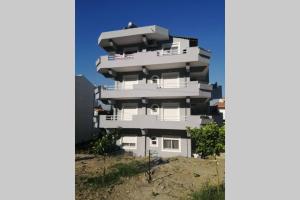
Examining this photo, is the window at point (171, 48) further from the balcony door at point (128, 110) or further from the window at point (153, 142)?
the window at point (153, 142)

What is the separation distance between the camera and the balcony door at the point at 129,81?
37.8 feet

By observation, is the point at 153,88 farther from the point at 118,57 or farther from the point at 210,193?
the point at 210,193

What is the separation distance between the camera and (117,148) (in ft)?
37.7

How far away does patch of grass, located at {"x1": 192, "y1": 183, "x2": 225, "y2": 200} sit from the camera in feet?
18.1

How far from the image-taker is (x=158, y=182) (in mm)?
6781

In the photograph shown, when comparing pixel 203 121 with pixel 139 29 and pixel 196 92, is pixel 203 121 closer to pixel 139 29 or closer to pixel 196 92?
pixel 196 92

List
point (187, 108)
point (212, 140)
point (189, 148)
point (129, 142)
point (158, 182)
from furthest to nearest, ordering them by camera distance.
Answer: point (129, 142) < point (187, 108) < point (189, 148) < point (158, 182) < point (212, 140)

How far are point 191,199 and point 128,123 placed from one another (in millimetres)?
5982

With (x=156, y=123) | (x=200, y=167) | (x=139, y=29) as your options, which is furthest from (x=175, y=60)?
(x=200, y=167)

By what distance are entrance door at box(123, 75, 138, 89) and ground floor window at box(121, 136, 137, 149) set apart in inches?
106

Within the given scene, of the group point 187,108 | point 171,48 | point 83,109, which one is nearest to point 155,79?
point 171,48

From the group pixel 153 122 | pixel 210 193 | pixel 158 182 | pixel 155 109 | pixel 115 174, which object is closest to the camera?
pixel 210 193

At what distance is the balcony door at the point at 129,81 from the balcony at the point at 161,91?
1.29 ft

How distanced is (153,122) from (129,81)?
8.93ft
